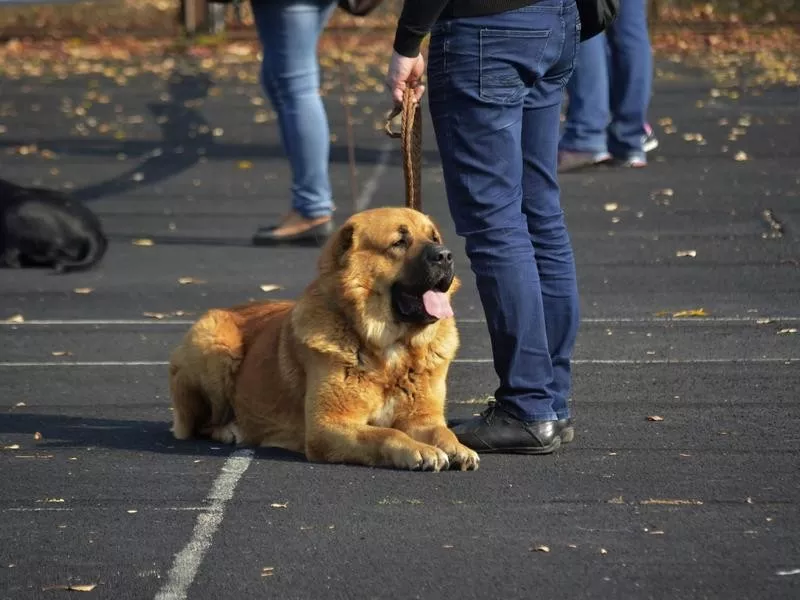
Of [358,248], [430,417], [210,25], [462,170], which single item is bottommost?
[210,25]

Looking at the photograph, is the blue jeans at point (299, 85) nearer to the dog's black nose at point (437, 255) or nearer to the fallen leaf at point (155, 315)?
the fallen leaf at point (155, 315)

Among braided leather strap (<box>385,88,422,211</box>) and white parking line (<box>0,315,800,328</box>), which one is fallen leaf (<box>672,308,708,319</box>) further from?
braided leather strap (<box>385,88,422,211</box>)

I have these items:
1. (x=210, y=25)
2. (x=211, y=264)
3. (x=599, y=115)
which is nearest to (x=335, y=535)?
(x=211, y=264)

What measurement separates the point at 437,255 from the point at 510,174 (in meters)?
0.40

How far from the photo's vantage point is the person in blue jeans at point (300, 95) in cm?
1002

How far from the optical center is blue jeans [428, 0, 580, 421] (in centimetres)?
532

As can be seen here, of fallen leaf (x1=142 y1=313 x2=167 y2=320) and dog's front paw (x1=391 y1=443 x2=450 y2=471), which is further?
fallen leaf (x1=142 y1=313 x2=167 y2=320)

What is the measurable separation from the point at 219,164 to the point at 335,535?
10598 millimetres

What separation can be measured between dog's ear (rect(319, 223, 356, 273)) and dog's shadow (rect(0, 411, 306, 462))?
29.4 inches

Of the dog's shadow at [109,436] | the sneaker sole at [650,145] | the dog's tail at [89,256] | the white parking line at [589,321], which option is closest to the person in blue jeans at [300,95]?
the dog's tail at [89,256]

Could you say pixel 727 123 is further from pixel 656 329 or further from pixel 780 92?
pixel 656 329

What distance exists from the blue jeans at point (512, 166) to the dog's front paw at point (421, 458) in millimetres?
381

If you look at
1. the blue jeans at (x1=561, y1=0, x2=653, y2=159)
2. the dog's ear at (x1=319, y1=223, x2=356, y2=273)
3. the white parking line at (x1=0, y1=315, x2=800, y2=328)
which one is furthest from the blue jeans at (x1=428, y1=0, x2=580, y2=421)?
the blue jeans at (x1=561, y1=0, x2=653, y2=159)

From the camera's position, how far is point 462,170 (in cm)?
543
